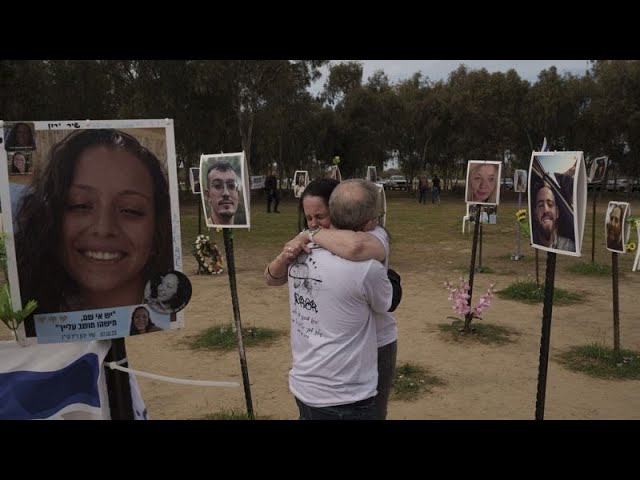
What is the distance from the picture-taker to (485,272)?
10.8 metres

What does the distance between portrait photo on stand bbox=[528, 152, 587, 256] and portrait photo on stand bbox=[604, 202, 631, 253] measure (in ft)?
10.3

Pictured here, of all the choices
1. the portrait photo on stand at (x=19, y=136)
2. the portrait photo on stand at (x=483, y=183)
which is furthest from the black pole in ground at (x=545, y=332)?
the portrait photo on stand at (x=483, y=183)

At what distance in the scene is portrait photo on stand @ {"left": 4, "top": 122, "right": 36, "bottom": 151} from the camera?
2.43 meters

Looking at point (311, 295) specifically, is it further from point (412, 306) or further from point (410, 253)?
point (410, 253)

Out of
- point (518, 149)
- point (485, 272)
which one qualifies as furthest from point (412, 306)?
point (518, 149)

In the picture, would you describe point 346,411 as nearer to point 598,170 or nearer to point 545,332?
point 545,332

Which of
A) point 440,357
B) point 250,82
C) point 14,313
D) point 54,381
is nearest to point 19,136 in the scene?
point 14,313

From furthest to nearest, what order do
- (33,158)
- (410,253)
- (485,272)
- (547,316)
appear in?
(410,253)
(485,272)
(547,316)
(33,158)

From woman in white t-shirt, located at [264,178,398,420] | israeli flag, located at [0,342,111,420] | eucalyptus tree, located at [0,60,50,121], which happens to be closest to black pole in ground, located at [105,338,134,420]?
israeli flag, located at [0,342,111,420]

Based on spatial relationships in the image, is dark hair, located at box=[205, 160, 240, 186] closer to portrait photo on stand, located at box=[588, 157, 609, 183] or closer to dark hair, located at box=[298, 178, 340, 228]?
dark hair, located at box=[298, 178, 340, 228]

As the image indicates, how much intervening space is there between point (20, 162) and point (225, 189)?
93.7 inches

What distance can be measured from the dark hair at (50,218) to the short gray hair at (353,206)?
3.19 ft

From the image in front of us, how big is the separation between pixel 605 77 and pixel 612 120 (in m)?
2.47

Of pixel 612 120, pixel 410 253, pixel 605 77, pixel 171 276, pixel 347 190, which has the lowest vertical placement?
pixel 410 253
